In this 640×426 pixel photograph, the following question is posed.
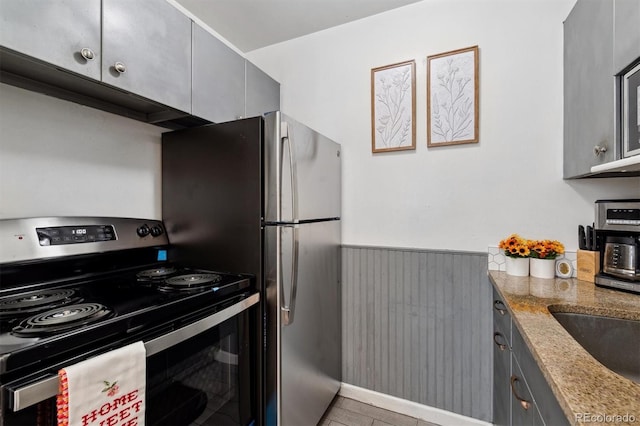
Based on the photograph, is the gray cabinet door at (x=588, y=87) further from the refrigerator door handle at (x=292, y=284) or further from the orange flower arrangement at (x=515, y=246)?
the refrigerator door handle at (x=292, y=284)

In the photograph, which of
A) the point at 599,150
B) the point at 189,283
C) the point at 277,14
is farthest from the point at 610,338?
the point at 277,14

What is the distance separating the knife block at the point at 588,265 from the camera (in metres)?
1.40

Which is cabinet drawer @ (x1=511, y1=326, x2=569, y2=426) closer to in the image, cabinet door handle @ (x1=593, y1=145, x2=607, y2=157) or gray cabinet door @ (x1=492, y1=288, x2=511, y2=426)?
gray cabinet door @ (x1=492, y1=288, x2=511, y2=426)

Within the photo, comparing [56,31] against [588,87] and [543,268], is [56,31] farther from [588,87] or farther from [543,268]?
[543,268]

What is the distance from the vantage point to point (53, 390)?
0.66m

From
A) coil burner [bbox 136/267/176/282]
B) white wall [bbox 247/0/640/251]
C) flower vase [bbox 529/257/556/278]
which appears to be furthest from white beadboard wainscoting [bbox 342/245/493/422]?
Answer: coil burner [bbox 136/267/176/282]

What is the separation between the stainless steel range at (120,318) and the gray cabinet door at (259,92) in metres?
0.99

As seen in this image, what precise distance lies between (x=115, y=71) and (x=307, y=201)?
1009 millimetres

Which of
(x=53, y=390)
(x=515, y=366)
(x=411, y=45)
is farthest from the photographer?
(x=411, y=45)

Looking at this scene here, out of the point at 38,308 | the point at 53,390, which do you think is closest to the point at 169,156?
the point at 38,308

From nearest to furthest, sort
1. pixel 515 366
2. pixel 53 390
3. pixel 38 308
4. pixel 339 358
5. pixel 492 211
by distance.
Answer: pixel 53 390 < pixel 38 308 < pixel 515 366 < pixel 492 211 < pixel 339 358

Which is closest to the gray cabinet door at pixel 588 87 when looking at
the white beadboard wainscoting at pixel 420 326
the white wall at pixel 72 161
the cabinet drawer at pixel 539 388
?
the white beadboard wainscoting at pixel 420 326

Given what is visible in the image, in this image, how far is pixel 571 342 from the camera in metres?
0.78

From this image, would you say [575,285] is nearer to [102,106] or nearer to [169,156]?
[169,156]
